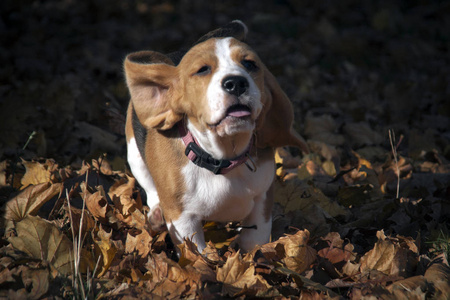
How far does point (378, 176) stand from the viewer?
3988mm

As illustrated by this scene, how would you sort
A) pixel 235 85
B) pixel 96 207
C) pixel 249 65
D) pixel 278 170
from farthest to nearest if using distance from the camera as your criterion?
pixel 278 170
pixel 96 207
pixel 249 65
pixel 235 85

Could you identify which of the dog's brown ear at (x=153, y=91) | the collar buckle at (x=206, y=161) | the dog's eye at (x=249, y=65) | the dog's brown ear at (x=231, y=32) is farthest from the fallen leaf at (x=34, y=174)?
the dog's eye at (x=249, y=65)

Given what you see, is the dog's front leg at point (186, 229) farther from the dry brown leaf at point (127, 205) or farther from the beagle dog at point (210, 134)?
the dry brown leaf at point (127, 205)

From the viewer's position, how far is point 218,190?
9.32 ft

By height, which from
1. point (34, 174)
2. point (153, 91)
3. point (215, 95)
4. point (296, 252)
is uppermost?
point (215, 95)

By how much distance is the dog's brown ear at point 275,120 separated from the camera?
295 cm

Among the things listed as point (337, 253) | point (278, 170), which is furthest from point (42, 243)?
point (278, 170)

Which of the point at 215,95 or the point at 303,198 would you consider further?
the point at 303,198

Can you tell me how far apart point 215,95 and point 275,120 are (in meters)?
0.56

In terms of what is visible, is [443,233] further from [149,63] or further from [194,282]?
[149,63]

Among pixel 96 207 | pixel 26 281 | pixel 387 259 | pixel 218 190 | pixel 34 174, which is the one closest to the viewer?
pixel 26 281

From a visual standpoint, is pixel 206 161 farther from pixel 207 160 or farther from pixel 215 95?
pixel 215 95

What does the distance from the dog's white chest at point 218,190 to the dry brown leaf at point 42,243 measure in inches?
24.6

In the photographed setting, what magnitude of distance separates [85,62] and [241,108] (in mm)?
5107
